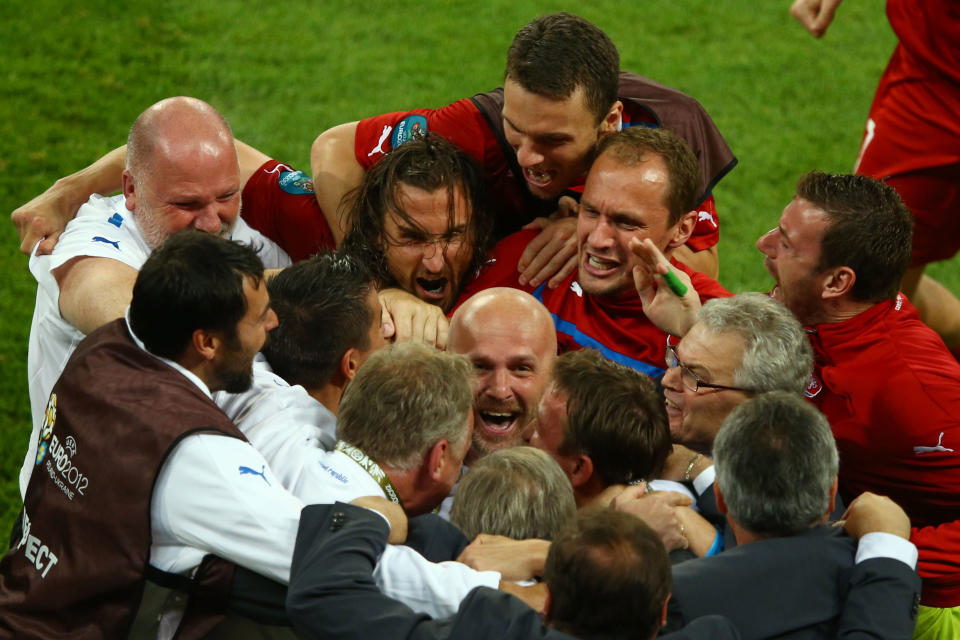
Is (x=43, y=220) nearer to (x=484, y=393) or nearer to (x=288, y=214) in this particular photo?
(x=288, y=214)

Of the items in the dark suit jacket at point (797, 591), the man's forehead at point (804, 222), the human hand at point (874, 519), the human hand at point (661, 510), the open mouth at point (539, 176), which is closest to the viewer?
the dark suit jacket at point (797, 591)

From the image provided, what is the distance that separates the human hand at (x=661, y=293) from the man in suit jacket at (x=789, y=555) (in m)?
1.13

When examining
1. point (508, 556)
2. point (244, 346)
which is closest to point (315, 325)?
point (244, 346)

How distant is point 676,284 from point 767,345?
528 millimetres

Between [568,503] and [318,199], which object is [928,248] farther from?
[568,503]

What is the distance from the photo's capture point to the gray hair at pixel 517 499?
3068 millimetres

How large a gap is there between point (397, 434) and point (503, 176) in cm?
201

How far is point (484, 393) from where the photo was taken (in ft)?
13.5

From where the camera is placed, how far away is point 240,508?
9.59ft

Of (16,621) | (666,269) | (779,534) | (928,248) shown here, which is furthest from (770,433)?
(928,248)

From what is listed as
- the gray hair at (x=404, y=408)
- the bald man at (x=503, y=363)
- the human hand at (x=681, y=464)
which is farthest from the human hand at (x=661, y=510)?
the bald man at (x=503, y=363)

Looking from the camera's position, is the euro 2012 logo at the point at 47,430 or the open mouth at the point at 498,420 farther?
the open mouth at the point at 498,420

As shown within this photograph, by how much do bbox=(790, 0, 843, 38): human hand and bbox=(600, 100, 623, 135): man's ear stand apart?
2247mm

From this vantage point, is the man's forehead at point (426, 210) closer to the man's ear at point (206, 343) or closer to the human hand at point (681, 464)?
the human hand at point (681, 464)
